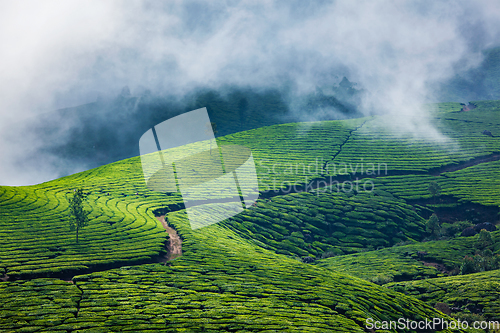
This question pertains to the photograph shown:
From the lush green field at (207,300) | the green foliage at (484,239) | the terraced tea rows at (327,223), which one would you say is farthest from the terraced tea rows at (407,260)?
the lush green field at (207,300)

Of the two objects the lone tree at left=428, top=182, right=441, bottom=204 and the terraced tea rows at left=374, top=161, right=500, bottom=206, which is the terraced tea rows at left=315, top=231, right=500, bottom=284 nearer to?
the lone tree at left=428, top=182, right=441, bottom=204

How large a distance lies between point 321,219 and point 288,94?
273 ft

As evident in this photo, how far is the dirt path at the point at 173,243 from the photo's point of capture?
102ft

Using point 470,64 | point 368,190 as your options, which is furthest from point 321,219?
point 470,64

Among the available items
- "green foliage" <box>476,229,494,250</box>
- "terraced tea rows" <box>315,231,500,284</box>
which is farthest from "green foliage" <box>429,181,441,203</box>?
"green foliage" <box>476,229,494,250</box>

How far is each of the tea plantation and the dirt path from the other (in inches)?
26.8

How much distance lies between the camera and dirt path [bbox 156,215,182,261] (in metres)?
31.0

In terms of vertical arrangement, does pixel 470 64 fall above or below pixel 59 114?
above

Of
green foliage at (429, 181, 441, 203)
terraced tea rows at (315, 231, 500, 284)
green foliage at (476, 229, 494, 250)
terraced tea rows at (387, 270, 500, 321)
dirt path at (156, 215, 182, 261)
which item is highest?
green foliage at (429, 181, 441, 203)

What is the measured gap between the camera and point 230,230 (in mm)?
40375

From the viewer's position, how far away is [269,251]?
37094 mm

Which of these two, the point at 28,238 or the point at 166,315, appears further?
the point at 28,238

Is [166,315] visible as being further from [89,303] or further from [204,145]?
[204,145]

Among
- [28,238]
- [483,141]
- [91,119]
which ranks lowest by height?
[28,238]
